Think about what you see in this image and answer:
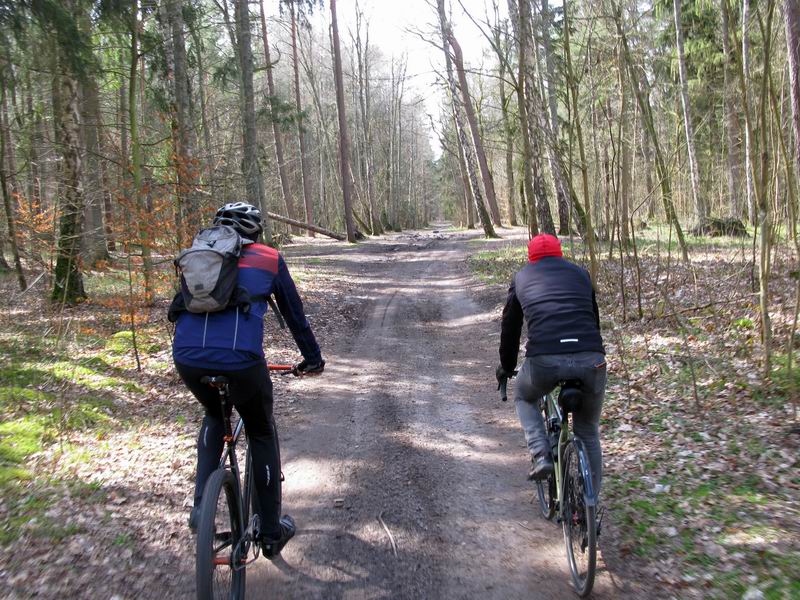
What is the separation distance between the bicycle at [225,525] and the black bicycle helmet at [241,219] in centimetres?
80

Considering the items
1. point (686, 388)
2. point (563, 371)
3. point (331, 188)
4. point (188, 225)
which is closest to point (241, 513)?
point (563, 371)

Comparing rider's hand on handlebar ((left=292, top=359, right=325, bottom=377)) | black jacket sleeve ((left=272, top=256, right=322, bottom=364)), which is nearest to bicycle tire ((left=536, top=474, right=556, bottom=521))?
rider's hand on handlebar ((left=292, top=359, right=325, bottom=377))

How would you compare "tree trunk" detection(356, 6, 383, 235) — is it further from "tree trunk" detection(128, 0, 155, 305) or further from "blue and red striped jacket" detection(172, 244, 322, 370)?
"blue and red striped jacket" detection(172, 244, 322, 370)

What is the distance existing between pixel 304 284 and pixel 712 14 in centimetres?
1619

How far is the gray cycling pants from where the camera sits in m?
3.53

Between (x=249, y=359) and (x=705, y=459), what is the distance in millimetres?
4012

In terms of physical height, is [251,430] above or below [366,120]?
below

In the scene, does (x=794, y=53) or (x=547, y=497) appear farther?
(x=794, y=53)

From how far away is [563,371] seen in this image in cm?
352

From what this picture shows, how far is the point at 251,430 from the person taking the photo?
3.31 metres

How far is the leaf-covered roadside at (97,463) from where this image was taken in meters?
3.67

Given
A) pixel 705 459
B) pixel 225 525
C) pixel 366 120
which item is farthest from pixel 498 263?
pixel 366 120

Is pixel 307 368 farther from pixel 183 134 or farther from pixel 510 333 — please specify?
pixel 183 134

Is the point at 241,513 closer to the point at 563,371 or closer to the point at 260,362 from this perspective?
the point at 260,362
